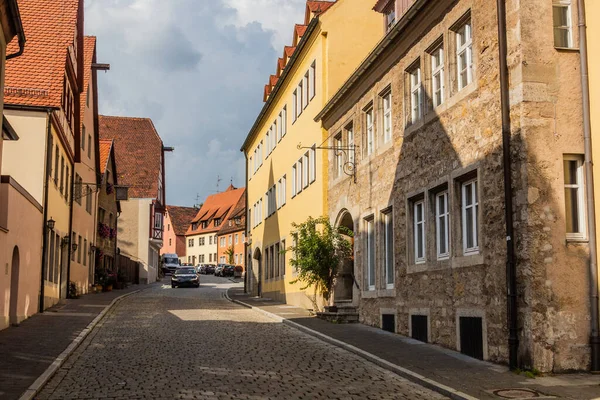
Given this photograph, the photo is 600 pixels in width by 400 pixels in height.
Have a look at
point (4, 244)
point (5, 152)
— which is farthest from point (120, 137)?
point (4, 244)

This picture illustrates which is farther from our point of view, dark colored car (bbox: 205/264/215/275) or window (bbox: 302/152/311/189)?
dark colored car (bbox: 205/264/215/275)

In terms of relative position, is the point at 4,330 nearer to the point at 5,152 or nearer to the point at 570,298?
the point at 5,152

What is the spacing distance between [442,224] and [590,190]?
173 inches

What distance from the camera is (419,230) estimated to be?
17.5 metres

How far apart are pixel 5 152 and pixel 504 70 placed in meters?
17.3

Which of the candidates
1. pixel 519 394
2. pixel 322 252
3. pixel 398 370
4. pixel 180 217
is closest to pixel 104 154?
pixel 322 252

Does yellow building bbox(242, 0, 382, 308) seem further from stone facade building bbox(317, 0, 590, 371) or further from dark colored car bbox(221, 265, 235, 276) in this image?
dark colored car bbox(221, 265, 235, 276)

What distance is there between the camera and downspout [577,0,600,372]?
38.7 ft

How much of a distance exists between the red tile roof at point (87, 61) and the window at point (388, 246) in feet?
63.4

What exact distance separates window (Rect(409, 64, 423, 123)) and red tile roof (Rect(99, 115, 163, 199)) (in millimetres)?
48551

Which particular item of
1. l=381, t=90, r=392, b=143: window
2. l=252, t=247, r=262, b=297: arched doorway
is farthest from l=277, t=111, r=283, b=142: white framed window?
l=381, t=90, r=392, b=143: window

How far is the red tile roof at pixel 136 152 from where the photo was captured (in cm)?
6544

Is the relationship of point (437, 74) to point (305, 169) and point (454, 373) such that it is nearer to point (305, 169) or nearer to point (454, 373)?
point (454, 373)

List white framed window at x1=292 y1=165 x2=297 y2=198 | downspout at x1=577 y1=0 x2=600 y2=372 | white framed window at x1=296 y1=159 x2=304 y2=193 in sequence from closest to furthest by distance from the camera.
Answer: downspout at x1=577 y1=0 x2=600 y2=372 < white framed window at x1=296 y1=159 x2=304 y2=193 < white framed window at x1=292 y1=165 x2=297 y2=198
